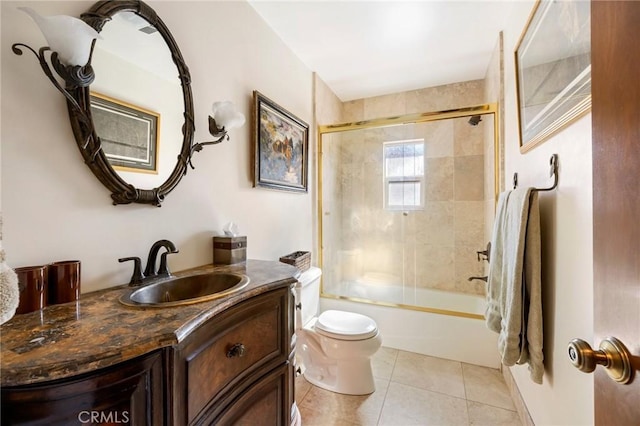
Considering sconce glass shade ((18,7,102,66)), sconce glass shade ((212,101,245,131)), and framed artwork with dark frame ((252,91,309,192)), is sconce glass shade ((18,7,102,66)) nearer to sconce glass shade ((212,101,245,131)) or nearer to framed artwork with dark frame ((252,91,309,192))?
sconce glass shade ((212,101,245,131))

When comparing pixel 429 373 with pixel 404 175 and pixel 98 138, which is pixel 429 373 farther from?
pixel 98 138

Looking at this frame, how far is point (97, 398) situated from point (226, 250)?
853mm

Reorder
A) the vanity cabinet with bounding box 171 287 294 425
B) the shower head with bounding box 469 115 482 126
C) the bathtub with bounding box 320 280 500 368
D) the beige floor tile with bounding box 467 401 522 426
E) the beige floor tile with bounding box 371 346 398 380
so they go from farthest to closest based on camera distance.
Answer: the shower head with bounding box 469 115 482 126 → the bathtub with bounding box 320 280 500 368 → the beige floor tile with bounding box 371 346 398 380 → the beige floor tile with bounding box 467 401 522 426 → the vanity cabinet with bounding box 171 287 294 425

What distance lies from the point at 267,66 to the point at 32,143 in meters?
1.42

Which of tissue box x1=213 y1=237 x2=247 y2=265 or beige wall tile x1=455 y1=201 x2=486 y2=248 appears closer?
tissue box x1=213 y1=237 x2=247 y2=265

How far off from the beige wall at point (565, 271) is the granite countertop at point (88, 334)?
1.13 metres

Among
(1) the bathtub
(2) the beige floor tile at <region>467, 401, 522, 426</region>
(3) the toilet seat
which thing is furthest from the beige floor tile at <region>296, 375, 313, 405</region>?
(2) the beige floor tile at <region>467, 401, 522, 426</region>

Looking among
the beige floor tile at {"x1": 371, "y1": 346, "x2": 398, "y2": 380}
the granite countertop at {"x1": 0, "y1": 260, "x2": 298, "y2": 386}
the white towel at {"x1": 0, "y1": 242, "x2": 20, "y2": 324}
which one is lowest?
the beige floor tile at {"x1": 371, "y1": 346, "x2": 398, "y2": 380}

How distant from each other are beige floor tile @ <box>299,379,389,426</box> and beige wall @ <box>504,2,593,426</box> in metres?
0.81

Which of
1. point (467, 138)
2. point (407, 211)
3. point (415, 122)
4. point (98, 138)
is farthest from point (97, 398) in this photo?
point (467, 138)

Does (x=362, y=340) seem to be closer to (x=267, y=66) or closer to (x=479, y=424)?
(x=479, y=424)

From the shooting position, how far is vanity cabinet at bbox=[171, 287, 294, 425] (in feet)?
2.23

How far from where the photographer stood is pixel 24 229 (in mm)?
774

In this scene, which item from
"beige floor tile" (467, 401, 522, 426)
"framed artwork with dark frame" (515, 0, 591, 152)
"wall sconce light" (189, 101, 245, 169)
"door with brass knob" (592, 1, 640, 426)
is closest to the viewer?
"door with brass knob" (592, 1, 640, 426)
